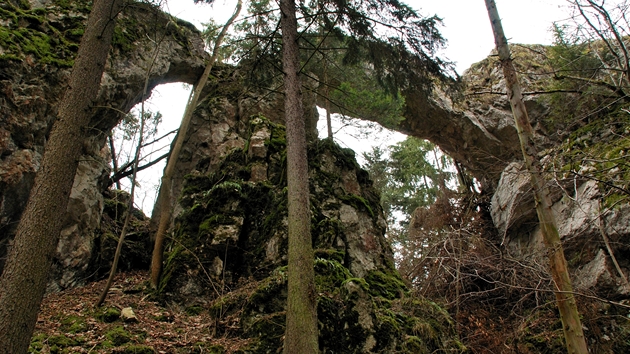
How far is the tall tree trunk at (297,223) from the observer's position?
171 inches

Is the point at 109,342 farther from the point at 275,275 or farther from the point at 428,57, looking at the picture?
the point at 428,57

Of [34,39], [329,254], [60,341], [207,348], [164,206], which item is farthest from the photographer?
[164,206]

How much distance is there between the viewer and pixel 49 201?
404cm

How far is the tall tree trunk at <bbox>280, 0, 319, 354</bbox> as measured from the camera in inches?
171

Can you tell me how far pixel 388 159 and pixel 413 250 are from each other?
8.78 meters

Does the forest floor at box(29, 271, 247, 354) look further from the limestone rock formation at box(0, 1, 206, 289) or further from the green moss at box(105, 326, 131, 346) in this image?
the limestone rock formation at box(0, 1, 206, 289)

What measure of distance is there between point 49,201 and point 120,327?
8.14 ft

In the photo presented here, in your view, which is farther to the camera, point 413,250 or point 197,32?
point 197,32

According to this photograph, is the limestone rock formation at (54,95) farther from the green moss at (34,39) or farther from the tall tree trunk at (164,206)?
the tall tree trunk at (164,206)

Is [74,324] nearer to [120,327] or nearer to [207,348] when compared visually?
[120,327]

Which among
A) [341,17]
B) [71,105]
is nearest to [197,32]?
[341,17]

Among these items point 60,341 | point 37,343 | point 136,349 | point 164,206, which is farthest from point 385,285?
point 37,343

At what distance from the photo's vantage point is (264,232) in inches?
Answer: 316

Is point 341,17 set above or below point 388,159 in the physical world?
below
